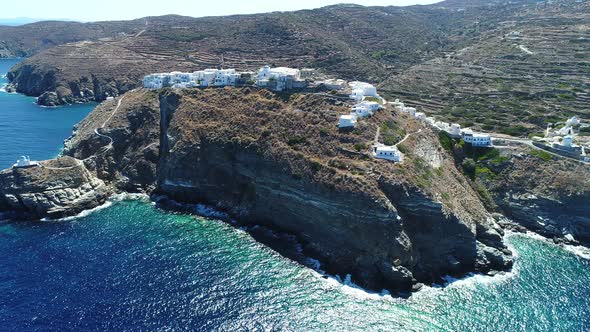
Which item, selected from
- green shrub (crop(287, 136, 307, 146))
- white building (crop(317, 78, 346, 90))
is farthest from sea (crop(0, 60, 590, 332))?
white building (crop(317, 78, 346, 90))

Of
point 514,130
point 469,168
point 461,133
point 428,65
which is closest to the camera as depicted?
point 469,168

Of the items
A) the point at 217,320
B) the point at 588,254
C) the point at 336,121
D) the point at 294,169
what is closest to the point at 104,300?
the point at 217,320

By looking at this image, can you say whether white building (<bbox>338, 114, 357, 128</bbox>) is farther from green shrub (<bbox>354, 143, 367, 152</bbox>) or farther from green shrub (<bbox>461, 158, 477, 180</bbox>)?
green shrub (<bbox>461, 158, 477, 180</bbox>)

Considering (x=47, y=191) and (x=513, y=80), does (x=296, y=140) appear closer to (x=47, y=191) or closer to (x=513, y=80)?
(x=47, y=191)

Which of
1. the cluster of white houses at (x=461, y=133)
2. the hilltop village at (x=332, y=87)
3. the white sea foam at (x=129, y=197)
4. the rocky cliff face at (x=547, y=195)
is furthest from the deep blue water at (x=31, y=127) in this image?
the rocky cliff face at (x=547, y=195)

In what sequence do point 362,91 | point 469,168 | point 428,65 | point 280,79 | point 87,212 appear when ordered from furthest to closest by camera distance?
point 428,65, point 280,79, point 362,91, point 469,168, point 87,212

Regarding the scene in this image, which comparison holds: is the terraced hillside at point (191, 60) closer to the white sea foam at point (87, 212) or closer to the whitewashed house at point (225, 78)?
the whitewashed house at point (225, 78)

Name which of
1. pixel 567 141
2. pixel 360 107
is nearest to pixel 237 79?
pixel 360 107
